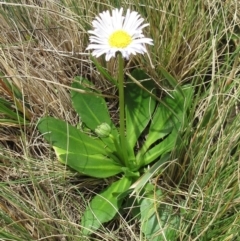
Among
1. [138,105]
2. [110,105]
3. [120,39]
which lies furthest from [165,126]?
[120,39]

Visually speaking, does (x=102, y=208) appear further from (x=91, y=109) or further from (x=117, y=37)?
(x=117, y=37)

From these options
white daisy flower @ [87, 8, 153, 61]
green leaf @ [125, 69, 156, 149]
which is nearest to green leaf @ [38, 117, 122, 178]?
green leaf @ [125, 69, 156, 149]

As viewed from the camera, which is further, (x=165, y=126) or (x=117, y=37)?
(x=165, y=126)

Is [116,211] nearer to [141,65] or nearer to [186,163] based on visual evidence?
[186,163]

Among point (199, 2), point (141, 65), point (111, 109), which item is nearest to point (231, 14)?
point (199, 2)

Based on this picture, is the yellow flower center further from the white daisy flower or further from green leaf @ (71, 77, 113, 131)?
green leaf @ (71, 77, 113, 131)

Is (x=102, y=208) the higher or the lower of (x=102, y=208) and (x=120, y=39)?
the lower
